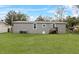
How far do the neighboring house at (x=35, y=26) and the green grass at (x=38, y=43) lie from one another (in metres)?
0.04

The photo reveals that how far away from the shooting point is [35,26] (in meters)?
1.50

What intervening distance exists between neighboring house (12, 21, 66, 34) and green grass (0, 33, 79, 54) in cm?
4

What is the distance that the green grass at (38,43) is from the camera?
57.8 inches

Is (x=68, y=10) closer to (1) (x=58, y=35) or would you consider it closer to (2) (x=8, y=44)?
(1) (x=58, y=35)

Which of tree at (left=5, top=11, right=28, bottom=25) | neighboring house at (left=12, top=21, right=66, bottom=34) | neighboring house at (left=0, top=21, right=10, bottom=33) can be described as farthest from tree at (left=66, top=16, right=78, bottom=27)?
neighboring house at (left=0, top=21, right=10, bottom=33)

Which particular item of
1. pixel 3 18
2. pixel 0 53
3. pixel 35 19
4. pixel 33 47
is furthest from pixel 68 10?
pixel 0 53

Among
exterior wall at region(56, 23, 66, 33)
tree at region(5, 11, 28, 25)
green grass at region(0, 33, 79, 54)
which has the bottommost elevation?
green grass at region(0, 33, 79, 54)

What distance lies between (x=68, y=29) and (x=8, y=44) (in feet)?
1.72

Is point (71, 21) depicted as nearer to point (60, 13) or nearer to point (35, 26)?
point (60, 13)

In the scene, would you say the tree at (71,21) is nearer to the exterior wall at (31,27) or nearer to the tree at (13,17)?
the exterior wall at (31,27)

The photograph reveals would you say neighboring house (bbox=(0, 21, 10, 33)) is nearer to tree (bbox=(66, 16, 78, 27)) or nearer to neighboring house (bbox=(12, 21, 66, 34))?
neighboring house (bbox=(12, 21, 66, 34))

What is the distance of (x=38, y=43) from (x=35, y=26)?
0.48ft

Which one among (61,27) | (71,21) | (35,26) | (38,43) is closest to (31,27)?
(35,26)

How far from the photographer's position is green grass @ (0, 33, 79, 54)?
1468 mm
